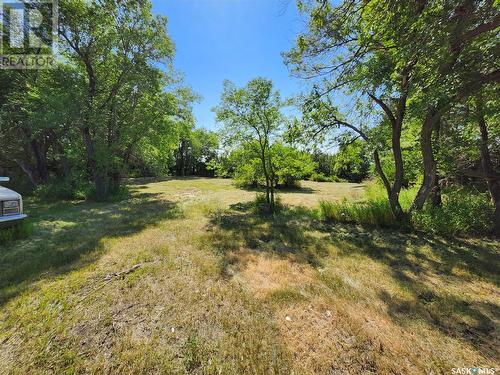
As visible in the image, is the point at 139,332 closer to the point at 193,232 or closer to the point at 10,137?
the point at 193,232

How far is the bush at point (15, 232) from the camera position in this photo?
4266 mm

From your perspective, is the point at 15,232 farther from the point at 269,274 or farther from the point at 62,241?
the point at 269,274

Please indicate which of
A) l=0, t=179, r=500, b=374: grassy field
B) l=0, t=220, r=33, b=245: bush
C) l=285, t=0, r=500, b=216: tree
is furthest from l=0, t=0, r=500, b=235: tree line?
l=0, t=220, r=33, b=245: bush

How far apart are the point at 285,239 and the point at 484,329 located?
131 inches

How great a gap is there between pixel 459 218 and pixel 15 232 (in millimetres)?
10361

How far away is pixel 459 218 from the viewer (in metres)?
5.07

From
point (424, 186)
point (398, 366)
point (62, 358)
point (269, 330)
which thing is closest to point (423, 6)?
point (424, 186)

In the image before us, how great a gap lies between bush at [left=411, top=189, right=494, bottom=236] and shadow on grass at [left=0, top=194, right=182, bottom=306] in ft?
Answer: 23.9

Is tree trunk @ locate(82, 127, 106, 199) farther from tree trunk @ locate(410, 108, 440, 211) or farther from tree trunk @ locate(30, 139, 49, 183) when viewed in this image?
tree trunk @ locate(410, 108, 440, 211)

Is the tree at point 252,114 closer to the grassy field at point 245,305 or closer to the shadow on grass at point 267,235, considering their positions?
the shadow on grass at point 267,235

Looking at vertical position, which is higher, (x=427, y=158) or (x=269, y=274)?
(x=427, y=158)
